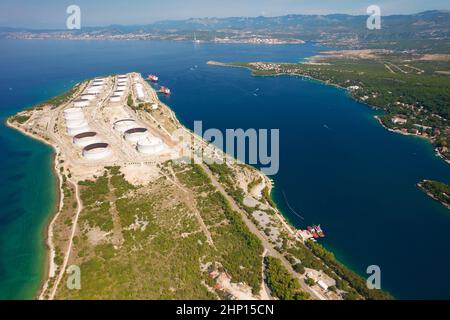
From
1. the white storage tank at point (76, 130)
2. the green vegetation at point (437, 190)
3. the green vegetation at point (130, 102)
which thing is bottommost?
the green vegetation at point (437, 190)

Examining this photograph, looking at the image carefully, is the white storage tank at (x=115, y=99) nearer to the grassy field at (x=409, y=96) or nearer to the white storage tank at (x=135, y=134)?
the white storage tank at (x=135, y=134)

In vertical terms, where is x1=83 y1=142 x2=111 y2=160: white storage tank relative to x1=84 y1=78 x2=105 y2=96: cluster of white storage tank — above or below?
below

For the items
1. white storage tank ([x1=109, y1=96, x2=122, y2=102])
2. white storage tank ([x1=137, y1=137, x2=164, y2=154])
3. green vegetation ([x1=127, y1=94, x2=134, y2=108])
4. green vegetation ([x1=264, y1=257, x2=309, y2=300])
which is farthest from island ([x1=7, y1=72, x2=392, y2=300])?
white storage tank ([x1=109, y1=96, x2=122, y2=102])

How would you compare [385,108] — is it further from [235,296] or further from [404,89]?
[235,296]

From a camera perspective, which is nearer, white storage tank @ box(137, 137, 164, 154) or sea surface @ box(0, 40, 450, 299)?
sea surface @ box(0, 40, 450, 299)

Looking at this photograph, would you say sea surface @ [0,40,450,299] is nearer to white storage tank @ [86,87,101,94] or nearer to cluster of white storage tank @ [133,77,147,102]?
cluster of white storage tank @ [133,77,147,102]

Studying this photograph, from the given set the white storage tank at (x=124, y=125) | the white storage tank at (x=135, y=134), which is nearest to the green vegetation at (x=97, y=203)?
the white storage tank at (x=135, y=134)
